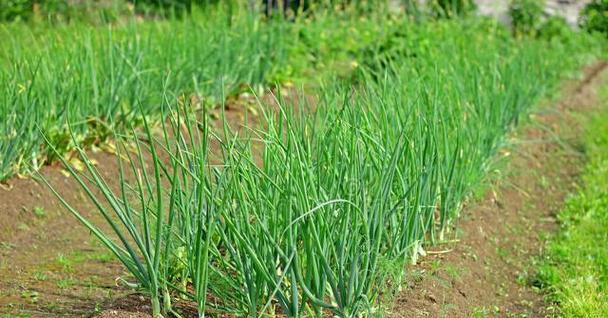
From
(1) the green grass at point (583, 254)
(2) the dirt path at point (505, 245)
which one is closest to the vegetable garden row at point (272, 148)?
(2) the dirt path at point (505, 245)

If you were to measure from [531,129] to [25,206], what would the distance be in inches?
140

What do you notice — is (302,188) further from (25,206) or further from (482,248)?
(25,206)

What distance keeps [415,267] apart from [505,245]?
3.42 feet

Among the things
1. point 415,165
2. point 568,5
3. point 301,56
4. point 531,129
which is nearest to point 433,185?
point 415,165

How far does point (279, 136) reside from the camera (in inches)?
153

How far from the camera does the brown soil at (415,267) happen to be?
4102 millimetres

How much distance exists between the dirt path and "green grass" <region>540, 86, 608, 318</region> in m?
0.08

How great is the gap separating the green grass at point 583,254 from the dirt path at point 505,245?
0.25 feet

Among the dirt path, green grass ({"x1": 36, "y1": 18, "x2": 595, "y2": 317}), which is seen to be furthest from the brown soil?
green grass ({"x1": 36, "y1": 18, "x2": 595, "y2": 317})

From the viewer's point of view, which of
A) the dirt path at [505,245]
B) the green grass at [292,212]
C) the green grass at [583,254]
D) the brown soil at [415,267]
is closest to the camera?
the green grass at [292,212]

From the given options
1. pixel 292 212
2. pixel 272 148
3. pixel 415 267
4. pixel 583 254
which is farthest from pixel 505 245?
pixel 292 212

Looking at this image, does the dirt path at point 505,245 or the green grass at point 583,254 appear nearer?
the dirt path at point 505,245

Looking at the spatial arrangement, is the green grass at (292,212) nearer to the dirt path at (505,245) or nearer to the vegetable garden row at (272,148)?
the vegetable garden row at (272,148)

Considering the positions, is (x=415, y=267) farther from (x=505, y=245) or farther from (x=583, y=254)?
(x=583, y=254)
